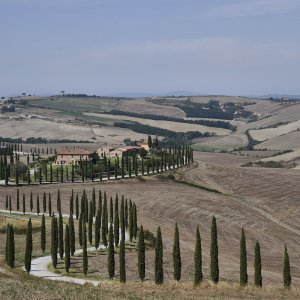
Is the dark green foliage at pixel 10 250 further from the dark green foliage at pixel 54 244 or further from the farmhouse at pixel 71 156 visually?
the farmhouse at pixel 71 156

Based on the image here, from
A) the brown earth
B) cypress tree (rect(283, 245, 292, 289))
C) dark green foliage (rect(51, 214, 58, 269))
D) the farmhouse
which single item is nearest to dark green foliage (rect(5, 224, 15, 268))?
dark green foliage (rect(51, 214, 58, 269))

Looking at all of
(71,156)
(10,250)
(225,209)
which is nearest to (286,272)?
(10,250)

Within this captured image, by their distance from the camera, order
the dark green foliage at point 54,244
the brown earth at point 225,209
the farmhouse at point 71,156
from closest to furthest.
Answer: the dark green foliage at point 54,244 < the brown earth at point 225,209 < the farmhouse at point 71,156

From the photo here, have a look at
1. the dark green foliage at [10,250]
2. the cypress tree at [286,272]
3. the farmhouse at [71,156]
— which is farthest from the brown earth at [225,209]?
the farmhouse at [71,156]

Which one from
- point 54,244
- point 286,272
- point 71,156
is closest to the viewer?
point 286,272

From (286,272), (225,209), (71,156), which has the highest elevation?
(286,272)

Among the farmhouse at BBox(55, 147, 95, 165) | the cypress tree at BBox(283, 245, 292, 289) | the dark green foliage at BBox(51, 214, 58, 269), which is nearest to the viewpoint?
the cypress tree at BBox(283, 245, 292, 289)

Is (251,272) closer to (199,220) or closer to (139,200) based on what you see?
(199,220)

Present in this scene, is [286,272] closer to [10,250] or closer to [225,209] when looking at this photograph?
[10,250]

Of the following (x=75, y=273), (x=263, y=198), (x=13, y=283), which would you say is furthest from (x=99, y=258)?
(x=263, y=198)

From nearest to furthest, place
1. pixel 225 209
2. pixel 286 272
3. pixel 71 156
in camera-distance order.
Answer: pixel 286 272, pixel 225 209, pixel 71 156

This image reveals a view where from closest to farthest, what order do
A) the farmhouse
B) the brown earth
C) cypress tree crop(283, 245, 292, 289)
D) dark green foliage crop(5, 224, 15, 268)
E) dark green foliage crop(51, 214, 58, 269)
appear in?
cypress tree crop(283, 245, 292, 289), dark green foliage crop(5, 224, 15, 268), dark green foliage crop(51, 214, 58, 269), the brown earth, the farmhouse

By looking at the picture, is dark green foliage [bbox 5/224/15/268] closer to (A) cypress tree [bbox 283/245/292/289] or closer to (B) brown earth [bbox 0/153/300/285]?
(B) brown earth [bbox 0/153/300/285]

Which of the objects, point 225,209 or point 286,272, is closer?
point 286,272
